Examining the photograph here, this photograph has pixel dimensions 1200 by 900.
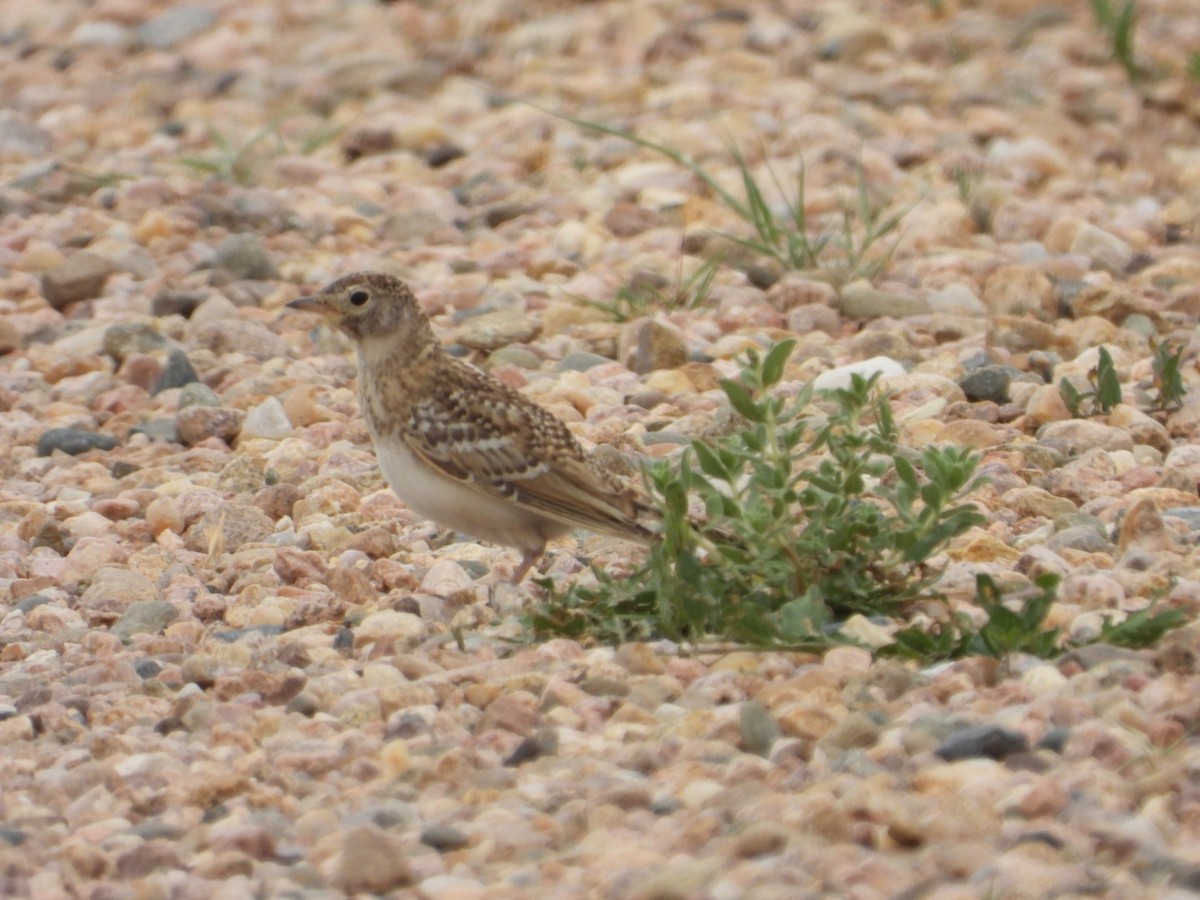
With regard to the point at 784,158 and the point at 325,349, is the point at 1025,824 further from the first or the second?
the point at 784,158

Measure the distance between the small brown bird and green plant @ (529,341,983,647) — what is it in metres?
0.53

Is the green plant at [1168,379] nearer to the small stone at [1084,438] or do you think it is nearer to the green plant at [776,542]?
the small stone at [1084,438]

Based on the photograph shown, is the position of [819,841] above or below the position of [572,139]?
above

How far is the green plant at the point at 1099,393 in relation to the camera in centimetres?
704

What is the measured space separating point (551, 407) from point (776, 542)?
2533 mm

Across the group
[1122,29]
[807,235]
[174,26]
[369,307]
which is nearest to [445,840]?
[369,307]

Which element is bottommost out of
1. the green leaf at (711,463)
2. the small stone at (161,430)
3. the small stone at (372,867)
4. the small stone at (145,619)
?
the small stone at (161,430)

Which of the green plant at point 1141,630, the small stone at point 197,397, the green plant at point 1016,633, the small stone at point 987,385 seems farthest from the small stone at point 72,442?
the green plant at point 1141,630

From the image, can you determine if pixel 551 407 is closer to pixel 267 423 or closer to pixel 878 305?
pixel 267 423

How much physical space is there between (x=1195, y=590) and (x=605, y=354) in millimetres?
3388

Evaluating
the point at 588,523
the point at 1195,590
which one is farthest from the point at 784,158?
the point at 1195,590

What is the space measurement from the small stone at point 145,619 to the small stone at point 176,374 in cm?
220

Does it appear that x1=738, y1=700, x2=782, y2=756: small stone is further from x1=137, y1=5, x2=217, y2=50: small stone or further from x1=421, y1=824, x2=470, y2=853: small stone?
x1=137, y1=5, x2=217, y2=50: small stone

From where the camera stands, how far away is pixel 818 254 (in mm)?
8867
